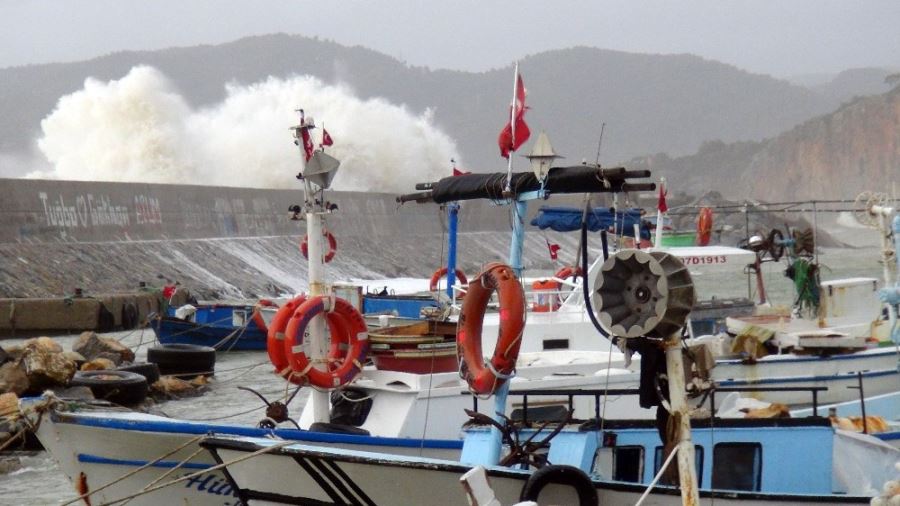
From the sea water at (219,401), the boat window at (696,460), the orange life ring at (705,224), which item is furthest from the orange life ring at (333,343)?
the orange life ring at (705,224)

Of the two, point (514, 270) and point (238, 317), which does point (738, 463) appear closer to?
point (514, 270)

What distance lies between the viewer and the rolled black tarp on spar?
9.52m

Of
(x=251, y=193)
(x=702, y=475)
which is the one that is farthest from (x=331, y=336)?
(x=251, y=193)

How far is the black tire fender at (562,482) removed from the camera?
877 cm

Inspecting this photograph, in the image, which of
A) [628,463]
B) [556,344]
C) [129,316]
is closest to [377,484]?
[628,463]

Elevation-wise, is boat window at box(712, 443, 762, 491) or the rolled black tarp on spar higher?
the rolled black tarp on spar

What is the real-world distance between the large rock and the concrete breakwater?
7.11m

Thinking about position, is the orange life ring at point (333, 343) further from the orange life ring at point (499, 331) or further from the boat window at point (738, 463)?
the boat window at point (738, 463)

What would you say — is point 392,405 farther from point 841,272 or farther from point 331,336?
point 841,272

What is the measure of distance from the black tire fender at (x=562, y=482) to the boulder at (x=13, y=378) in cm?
1234

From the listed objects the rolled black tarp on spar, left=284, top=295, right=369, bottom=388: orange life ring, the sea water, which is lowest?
the sea water

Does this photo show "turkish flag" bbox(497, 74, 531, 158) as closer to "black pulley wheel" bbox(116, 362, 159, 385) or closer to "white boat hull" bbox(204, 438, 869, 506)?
"white boat hull" bbox(204, 438, 869, 506)

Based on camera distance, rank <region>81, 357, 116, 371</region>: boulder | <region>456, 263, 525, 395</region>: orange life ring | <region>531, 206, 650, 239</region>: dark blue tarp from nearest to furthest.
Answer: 1. <region>456, 263, 525, 395</region>: orange life ring
2. <region>531, 206, 650, 239</region>: dark blue tarp
3. <region>81, 357, 116, 371</region>: boulder

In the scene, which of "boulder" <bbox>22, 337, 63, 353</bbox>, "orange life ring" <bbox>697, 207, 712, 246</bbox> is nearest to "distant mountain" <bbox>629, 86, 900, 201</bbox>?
"orange life ring" <bbox>697, 207, 712, 246</bbox>
